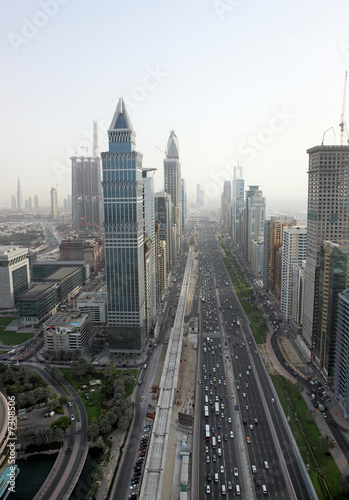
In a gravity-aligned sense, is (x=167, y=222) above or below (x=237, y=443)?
above

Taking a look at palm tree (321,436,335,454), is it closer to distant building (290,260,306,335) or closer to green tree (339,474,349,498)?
green tree (339,474,349,498)

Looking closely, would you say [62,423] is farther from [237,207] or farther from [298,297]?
[237,207]

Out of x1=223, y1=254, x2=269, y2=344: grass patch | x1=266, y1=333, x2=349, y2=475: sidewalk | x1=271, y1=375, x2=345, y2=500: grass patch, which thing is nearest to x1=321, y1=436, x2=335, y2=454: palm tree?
x1=271, y1=375, x2=345, y2=500: grass patch

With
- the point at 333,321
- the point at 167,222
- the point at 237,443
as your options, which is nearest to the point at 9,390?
the point at 237,443

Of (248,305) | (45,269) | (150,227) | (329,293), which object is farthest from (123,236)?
(45,269)

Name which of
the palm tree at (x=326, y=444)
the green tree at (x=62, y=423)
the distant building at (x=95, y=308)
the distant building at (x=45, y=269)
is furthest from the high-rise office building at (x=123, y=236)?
the distant building at (x=45, y=269)

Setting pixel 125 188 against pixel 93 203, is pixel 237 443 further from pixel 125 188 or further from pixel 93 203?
pixel 93 203

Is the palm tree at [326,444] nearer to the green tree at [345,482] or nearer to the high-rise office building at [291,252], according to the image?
the green tree at [345,482]
